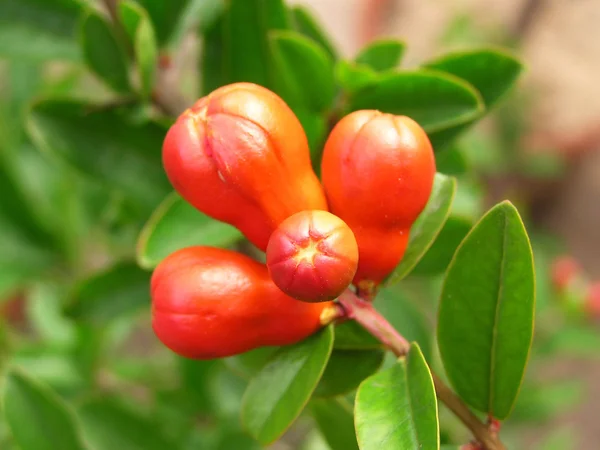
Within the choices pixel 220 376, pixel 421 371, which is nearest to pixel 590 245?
pixel 220 376

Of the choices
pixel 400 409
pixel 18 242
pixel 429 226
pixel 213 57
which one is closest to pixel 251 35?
pixel 213 57

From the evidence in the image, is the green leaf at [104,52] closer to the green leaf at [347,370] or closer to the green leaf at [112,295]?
the green leaf at [112,295]

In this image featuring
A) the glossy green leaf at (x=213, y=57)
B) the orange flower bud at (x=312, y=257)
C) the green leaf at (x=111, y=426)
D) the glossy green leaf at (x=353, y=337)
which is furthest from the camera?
the green leaf at (x=111, y=426)

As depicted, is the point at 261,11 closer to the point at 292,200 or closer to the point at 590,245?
the point at 292,200

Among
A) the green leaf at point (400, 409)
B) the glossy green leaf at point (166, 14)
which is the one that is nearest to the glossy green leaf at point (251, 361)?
the green leaf at point (400, 409)

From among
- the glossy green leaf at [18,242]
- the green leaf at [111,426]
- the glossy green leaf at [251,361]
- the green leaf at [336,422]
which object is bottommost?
the green leaf at [111,426]

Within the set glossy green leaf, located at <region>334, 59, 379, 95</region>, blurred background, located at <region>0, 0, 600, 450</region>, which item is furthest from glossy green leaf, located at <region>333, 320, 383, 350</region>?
glossy green leaf, located at <region>334, 59, 379, 95</region>

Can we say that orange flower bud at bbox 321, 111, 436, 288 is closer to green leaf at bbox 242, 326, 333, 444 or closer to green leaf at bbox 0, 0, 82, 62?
green leaf at bbox 242, 326, 333, 444
